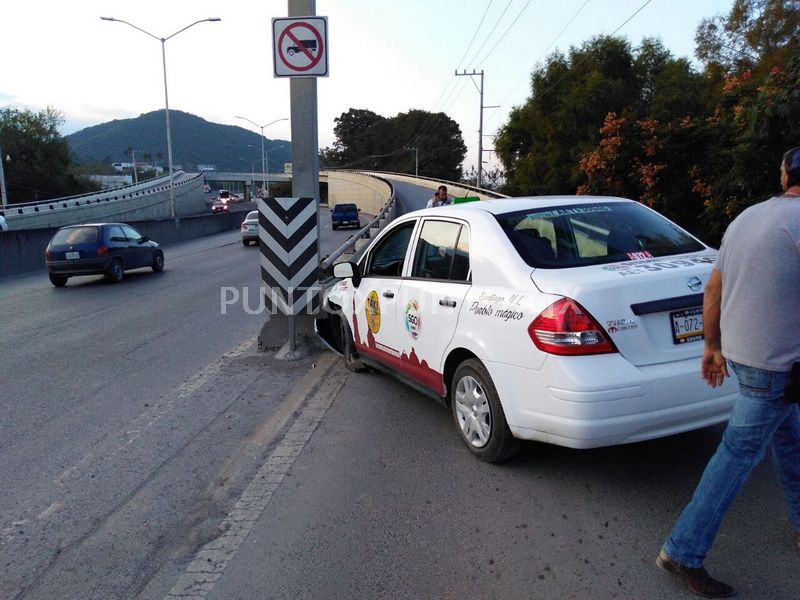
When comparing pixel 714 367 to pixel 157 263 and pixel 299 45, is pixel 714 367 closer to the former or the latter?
pixel 299 45

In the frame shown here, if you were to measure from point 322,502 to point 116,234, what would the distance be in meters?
13.9

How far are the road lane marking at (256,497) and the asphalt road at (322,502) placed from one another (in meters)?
0.01

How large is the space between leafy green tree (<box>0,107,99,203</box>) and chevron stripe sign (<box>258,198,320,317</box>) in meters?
70.5

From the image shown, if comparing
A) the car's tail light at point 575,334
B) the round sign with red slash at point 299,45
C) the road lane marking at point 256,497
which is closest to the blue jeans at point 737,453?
the car's tail light at point 575,334

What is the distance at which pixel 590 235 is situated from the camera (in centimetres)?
430

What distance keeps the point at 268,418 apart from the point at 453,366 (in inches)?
69.9

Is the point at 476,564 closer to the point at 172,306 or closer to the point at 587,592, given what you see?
the point at 587,592

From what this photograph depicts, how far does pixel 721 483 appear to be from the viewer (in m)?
2.82

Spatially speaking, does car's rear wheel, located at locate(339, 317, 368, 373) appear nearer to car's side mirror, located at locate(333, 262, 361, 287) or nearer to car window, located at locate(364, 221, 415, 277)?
car's side mirror, located at locate(333, 262, 361, 287)

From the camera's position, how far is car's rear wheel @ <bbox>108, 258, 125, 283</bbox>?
1512 cm

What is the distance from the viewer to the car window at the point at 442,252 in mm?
4508

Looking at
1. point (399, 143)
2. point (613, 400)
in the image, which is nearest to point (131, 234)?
point (613, 400)

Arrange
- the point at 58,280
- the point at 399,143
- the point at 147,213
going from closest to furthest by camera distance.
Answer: the point at 58,280 → the point at 147,213 → the point at 399,143

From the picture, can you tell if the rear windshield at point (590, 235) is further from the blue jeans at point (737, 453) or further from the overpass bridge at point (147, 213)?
the overpass bridge at point (147, 213)
